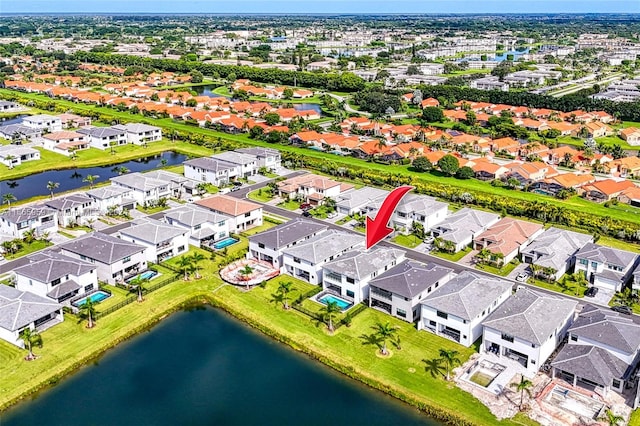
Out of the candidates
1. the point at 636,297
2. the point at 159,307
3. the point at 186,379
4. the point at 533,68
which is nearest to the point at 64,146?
the point at 159,307

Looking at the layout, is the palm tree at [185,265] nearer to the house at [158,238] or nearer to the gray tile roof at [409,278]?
the house at [158,238]

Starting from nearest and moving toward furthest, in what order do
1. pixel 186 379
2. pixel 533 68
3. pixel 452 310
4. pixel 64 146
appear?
1. pixel 186 379
2. pixel 452 310
3. pixel 64 146
4. pixel 533 68

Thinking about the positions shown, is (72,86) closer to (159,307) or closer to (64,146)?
(64,146)

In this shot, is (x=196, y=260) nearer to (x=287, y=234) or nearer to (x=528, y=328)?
(x=287, y=234)

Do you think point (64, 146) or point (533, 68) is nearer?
point (64, 146)

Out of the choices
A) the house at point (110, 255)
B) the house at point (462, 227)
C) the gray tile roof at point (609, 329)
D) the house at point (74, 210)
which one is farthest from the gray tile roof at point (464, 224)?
the house at point (74, 210)
